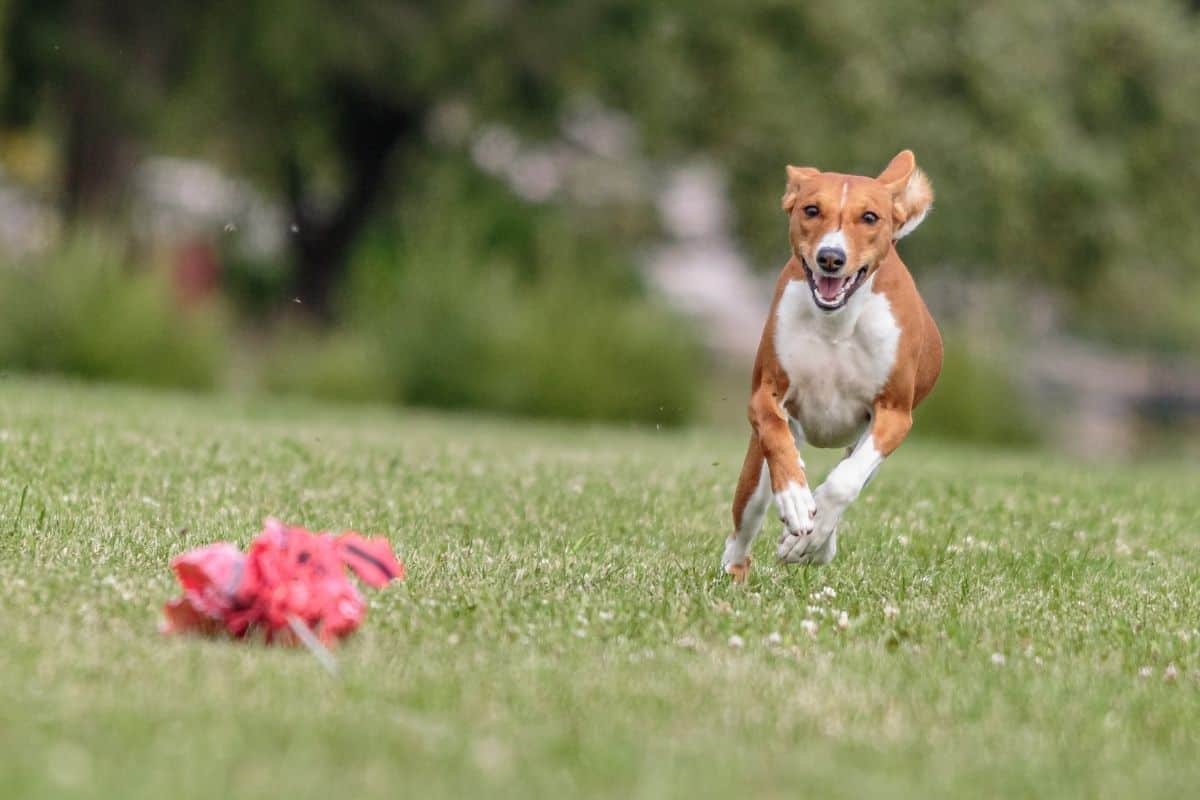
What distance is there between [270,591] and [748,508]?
2241 mm

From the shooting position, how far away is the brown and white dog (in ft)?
21.5

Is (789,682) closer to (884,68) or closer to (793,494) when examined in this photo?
(793,494)

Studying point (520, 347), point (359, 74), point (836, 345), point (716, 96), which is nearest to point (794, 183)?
point (836, 345)

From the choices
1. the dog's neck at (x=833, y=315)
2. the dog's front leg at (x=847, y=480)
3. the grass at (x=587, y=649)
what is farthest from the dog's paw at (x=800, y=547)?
the dog's neck at (x=833, y=315)

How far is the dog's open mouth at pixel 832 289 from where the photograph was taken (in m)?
6.53

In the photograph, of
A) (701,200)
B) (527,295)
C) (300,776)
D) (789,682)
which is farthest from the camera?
(701,200)

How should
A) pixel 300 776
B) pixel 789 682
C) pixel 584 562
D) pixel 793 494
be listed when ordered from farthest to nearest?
pixel 584 562 < pixel 793 494 < pixel 789 682 < pixel 300 776

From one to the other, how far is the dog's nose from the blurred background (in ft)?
47.9

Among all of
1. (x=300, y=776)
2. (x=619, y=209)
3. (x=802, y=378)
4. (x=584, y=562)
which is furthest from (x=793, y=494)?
(x=619, y=209)

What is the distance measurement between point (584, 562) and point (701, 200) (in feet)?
143

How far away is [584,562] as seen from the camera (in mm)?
7172

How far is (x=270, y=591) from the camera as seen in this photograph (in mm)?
5352

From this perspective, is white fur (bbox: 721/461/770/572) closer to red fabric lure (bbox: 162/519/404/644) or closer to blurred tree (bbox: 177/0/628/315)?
red fabric lure (bbox: 162/519/404/644)

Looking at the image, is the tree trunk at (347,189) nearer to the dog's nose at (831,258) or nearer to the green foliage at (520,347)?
the green foliage at (520,347)
